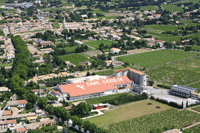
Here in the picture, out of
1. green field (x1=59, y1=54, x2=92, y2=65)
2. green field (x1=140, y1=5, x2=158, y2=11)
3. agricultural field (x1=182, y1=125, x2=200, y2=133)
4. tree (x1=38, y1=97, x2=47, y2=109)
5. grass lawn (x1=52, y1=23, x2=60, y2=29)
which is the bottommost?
agricultural field (x1=182, y1=125, x2=200, y2=133)

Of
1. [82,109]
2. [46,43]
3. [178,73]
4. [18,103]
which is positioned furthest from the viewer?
[46,43]

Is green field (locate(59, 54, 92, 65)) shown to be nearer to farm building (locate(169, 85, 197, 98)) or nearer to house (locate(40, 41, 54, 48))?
house (locate(40, 41, 54, 48))

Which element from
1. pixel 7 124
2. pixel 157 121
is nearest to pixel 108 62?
pixel 157 121

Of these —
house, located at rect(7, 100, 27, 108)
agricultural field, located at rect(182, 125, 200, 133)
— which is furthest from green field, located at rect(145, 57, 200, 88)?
house, located at rect(7, 100, 27, 108)

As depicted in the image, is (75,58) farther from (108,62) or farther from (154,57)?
(154,57)

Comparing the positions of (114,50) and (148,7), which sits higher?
(148,7)
